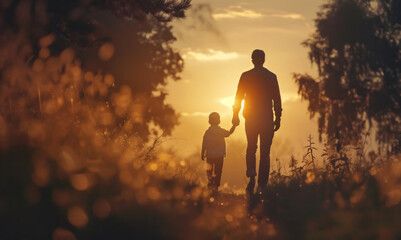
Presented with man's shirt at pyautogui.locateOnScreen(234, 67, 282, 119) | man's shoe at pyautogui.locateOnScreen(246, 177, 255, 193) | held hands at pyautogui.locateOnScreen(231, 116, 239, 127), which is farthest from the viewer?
held hands at pyautogui.locateOnScreen(231, 116, 239, 127)

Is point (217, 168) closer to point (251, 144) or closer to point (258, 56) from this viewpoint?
point (251, 144)

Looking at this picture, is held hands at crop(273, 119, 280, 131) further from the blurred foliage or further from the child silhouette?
the blurred foliage

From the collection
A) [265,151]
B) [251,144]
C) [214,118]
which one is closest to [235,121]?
[251,144]

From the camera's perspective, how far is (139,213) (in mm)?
6059

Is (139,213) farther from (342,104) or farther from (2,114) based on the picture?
(342,104)

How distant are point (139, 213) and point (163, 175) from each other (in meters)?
2.94

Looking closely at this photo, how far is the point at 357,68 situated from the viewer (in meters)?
30.9

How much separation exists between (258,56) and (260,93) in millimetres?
694

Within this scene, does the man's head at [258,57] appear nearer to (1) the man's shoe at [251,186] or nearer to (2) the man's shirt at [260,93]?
(2) the man's shirt at [260,93]

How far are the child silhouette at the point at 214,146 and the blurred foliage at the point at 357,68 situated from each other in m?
15.6

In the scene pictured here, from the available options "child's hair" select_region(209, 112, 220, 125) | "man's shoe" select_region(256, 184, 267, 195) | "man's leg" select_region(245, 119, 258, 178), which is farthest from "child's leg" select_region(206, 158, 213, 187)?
"man's shoe" select_region(256, 184, 267, 195)

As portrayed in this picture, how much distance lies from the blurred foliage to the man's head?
1769cm

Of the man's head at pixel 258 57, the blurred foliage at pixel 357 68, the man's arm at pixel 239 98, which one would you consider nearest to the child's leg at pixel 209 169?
the man's arm at pixel 239 98

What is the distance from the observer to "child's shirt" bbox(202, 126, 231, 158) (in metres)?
14.1
